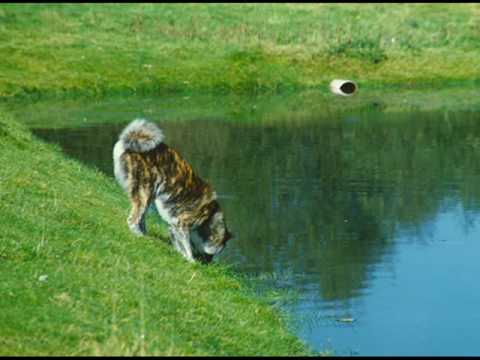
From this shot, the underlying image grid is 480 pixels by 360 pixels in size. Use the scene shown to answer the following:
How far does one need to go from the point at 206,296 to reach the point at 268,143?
22505 mm

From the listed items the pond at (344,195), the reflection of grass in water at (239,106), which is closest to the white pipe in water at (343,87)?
the reflection of grass in water at (239,106)

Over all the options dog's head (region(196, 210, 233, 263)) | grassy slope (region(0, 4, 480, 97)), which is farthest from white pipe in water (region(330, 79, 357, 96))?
dog's head (region(196, 210, 233, 263))

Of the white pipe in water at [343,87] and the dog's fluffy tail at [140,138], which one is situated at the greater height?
the white pipe in water at [343,87]

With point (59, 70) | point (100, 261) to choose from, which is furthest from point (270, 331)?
point (59, 70)

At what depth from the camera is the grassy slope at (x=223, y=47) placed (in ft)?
169

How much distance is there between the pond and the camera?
16.7 metres

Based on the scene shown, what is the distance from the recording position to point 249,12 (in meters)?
63.6

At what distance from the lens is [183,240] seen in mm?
16922

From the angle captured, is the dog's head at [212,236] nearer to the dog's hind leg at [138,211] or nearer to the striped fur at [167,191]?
the striped fur at [167,191]

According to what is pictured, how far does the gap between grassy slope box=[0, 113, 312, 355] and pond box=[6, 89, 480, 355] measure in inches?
63.4

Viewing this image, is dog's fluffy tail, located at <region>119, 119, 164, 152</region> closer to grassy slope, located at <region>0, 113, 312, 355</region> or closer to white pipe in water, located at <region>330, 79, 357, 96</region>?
grassy slope, located at <region>0, 113, 312, 355</region>

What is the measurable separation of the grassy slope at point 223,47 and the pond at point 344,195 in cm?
287

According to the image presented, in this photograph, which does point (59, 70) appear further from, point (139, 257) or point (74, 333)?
point (74, 333)

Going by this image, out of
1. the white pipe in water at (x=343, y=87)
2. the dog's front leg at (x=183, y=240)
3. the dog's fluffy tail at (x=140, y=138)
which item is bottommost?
the dog's front leg at (x=183, y=240)
